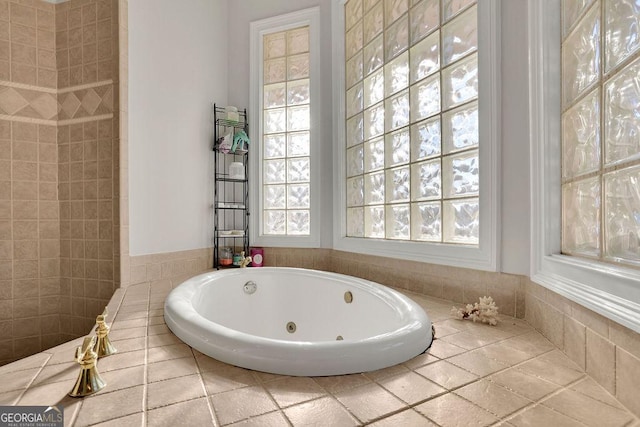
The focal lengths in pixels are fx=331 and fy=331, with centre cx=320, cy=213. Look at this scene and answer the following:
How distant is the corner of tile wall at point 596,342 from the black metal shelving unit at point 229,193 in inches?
74.6

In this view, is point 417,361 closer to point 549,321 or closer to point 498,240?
point 549,321

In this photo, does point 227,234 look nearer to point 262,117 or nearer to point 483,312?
point 262,117

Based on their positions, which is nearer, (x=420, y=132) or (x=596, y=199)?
(x=596, y=199)

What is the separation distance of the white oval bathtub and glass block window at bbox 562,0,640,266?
530 millimetres

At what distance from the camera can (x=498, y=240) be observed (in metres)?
1.34

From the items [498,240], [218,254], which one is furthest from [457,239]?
[218,254]

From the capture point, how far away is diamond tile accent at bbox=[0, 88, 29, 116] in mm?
1999

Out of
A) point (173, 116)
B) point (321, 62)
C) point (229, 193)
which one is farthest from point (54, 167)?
point (321, 62)

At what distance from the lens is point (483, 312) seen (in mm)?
1240

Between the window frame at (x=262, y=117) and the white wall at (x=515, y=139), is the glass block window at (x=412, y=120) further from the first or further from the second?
the window frame at (x=262, y=117)

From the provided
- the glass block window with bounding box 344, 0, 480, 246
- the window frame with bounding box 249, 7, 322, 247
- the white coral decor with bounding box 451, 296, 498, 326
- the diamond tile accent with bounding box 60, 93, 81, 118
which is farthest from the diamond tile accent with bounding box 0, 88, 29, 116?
the white coral decor with bounding box 451, 296, 498, 326

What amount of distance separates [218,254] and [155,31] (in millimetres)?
1527

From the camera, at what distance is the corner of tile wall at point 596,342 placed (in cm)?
68

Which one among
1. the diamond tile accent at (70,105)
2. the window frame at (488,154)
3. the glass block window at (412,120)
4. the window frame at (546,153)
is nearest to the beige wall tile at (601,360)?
the window frame at (546,153)
